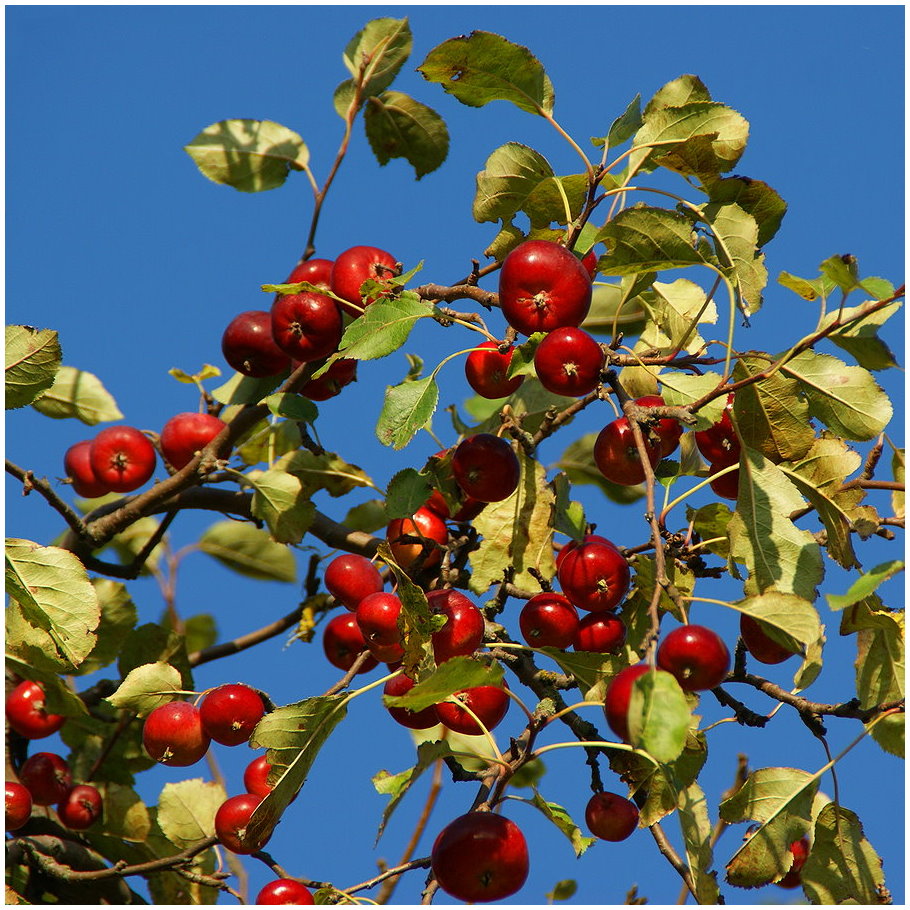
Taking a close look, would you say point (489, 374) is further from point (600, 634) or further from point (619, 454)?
point (600, 634)

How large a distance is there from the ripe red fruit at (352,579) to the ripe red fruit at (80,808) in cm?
110

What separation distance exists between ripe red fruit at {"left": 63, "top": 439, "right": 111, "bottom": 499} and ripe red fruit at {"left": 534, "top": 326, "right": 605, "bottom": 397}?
158 centimetres

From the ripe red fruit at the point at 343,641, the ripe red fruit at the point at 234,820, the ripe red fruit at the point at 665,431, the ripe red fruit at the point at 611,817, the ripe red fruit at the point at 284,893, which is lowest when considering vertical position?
the ripe red fruit at the point at 284,893

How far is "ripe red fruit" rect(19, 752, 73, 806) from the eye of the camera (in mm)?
2863

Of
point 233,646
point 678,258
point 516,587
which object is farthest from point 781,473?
point 233,646

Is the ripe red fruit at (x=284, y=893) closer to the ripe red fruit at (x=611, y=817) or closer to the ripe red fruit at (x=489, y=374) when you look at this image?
the ripe red fruit at (x=611, y=817)

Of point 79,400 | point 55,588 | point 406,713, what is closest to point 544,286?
point 406,713

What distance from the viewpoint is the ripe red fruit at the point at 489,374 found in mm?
2447

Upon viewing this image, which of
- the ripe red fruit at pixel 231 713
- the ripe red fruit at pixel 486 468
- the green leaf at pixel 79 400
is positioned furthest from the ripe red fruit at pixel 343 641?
the green leaf at pixel 79 400

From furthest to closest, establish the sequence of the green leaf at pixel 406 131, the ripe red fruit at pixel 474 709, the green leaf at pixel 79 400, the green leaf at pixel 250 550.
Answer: the green leaf at pixel 250 550 < the green leaf at pixel 79 400 < the green leaf at pixel 406 131 < the ripe red fruit at pixel 474 709

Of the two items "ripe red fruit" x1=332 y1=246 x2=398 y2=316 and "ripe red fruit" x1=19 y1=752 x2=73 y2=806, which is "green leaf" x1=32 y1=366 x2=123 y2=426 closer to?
"ripe red fruit" x1=19 y1=752 x2=73 y2=806

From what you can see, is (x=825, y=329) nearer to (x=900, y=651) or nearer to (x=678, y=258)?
(x=678, y=258)

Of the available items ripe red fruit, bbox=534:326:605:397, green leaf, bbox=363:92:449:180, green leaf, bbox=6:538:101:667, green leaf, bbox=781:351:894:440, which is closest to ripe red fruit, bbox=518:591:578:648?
ripe red fruit, bbox=534:326:605:397

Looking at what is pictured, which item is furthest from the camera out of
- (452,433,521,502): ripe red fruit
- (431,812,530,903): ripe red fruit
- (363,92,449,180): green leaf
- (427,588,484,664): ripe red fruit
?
(363,92,449,180): green leaf
